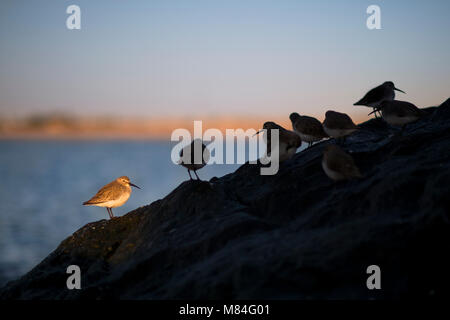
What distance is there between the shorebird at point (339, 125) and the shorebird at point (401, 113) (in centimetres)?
75

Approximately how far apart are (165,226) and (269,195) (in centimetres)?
196

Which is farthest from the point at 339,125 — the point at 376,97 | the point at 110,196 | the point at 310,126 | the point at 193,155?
the point at 110,196

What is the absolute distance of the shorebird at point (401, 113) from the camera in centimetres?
874

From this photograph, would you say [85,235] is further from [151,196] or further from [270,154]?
[151,196]

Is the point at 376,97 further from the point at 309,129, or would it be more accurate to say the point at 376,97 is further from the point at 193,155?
the point at 193,155

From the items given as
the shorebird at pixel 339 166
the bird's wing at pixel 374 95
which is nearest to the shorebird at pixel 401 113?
the bird's wing at pixel 374 95

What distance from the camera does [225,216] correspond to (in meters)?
7.32

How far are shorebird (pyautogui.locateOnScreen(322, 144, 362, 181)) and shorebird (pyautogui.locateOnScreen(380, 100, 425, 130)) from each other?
7.50 ft

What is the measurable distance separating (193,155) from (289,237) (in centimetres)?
377

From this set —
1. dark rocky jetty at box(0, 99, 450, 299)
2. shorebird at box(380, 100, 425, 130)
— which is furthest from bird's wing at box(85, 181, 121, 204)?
shorebird at box(380, 100, 425, 130)

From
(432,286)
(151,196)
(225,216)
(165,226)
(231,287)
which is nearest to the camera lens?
(432,286)

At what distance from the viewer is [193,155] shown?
9328 millimetres

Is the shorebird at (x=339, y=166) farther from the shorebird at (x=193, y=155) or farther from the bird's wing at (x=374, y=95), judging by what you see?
the bird's wing at (x=374, y=95)
